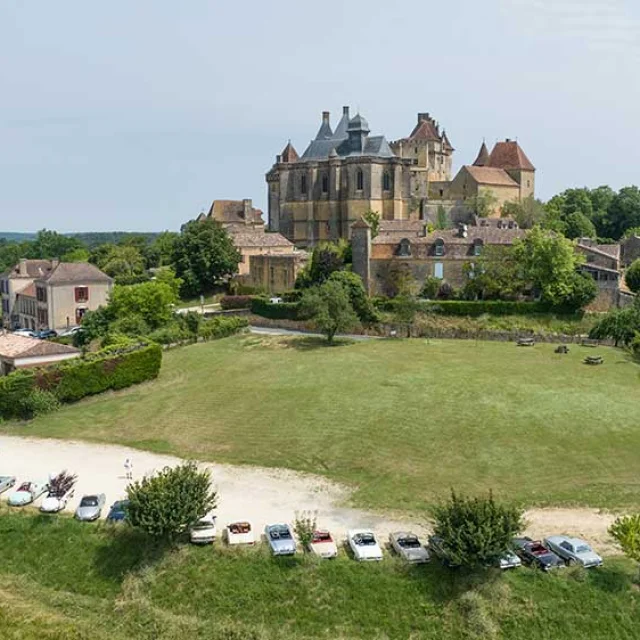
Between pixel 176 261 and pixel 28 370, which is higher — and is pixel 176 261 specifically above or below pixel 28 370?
above

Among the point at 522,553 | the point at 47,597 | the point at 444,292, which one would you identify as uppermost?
the point at 444,292

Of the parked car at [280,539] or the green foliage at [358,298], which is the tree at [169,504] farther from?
the green foliage at [358,298]

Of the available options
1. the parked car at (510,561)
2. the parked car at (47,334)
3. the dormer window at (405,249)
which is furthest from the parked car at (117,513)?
the dormer window at (405,249)

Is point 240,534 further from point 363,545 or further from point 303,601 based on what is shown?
point 363,545

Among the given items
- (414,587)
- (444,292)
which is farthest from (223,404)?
(444,292)

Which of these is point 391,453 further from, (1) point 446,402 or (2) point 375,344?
(2) point 375,344

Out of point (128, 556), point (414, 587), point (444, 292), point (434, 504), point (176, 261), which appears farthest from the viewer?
point (176, 261)

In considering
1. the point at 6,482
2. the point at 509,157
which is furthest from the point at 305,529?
the point at 509,157
